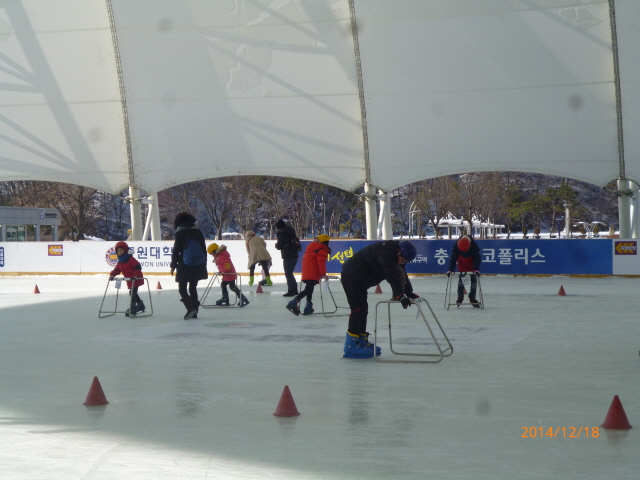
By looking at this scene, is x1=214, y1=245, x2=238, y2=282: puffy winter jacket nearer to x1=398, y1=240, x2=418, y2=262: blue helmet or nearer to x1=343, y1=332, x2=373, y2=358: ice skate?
x1=343, y1=332, x2=373, y2=358: ice skate

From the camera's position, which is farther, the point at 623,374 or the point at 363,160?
the point at 363,160

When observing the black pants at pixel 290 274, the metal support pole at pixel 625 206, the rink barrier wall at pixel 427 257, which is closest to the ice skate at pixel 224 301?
the black pants at pixel 290 274

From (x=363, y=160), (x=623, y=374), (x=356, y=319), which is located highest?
(x=363, y=160)

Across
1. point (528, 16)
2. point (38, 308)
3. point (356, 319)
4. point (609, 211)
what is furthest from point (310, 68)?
point (609, 211)

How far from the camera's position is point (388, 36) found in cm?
2439

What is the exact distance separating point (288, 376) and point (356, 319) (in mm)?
1274

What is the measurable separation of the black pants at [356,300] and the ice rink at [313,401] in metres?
0.40

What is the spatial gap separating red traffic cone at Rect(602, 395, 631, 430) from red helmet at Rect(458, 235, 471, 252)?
8.42 meters

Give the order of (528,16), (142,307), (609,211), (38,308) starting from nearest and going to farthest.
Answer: (142,307) → (38,308) → (528,16) → (609,211)

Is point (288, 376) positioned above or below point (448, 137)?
below

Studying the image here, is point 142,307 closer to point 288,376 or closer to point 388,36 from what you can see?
point 288,376

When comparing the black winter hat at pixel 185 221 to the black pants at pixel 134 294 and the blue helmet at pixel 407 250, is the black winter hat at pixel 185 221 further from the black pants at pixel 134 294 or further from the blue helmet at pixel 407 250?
the blue helmet at pixel 407 250

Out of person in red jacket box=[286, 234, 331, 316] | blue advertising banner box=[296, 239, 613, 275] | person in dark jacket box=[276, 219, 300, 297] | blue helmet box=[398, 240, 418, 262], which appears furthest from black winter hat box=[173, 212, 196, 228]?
blue advertising banner box=[296, 239, 613, 275]

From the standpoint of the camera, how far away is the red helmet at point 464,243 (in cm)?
1366
